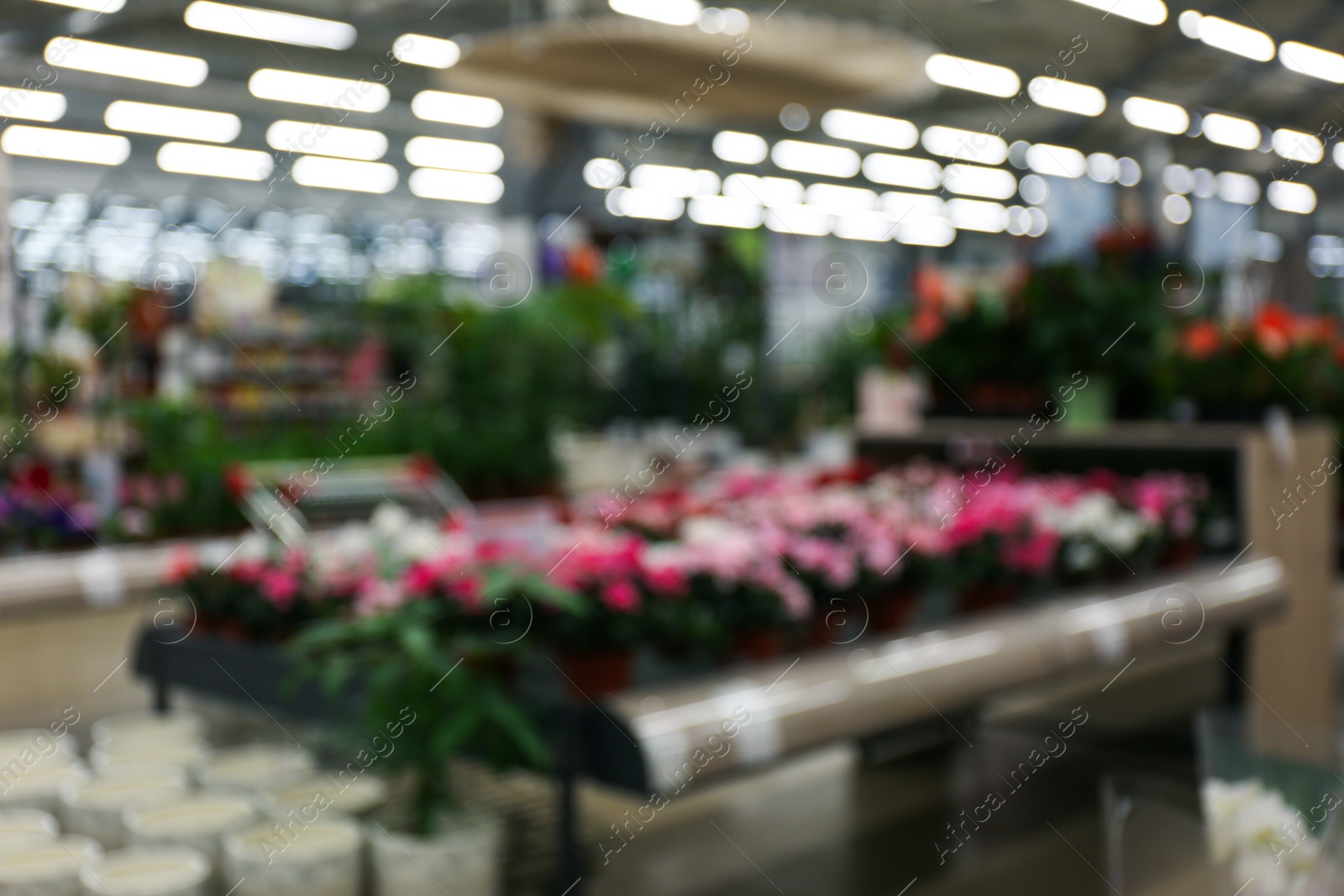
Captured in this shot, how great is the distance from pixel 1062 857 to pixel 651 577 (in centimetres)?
123

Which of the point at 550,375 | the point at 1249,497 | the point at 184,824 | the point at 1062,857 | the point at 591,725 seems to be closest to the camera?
the point at 184,824

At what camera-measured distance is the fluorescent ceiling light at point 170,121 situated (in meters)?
12.3

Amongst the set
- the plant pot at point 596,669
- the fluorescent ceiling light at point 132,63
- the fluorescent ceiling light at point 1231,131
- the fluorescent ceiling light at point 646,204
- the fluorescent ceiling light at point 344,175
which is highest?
the plant pot at point 596,669

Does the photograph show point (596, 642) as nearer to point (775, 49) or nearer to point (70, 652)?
point (775, 49)

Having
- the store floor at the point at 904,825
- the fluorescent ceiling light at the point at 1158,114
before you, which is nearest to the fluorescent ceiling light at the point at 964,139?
the fluorescent ceiling light at the point at 1158,114

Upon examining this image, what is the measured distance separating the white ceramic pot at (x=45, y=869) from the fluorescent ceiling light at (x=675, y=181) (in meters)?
12.2

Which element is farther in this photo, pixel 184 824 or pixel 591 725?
pixel 591 725

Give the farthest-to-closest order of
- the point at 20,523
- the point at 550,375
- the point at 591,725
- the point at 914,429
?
the point at 550,375 → the point at 914,429 → the point at 20,523 → the point at 591,725

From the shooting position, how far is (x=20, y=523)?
3.90 m

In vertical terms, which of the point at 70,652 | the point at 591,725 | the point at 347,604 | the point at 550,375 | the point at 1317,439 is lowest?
the point at 550,375

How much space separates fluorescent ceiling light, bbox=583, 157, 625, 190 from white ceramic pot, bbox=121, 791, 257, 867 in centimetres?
1153

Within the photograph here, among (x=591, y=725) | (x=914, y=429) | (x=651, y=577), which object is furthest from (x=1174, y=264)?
(x=591, y=725)

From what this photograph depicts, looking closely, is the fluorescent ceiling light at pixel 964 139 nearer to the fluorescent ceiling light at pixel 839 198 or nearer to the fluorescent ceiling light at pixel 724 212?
the fluorescent ceiling light at pixel 839 198

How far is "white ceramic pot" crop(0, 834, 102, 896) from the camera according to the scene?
4.66 feet
